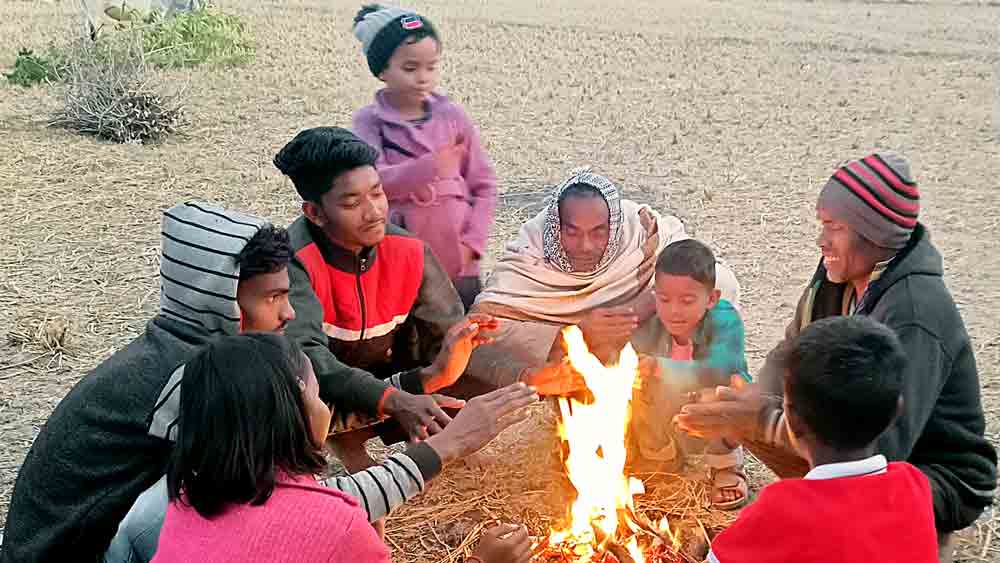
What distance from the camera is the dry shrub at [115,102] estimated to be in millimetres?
10164

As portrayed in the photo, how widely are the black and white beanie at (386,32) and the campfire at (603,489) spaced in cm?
190

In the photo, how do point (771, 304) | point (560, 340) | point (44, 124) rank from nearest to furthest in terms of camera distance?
point (560, 340) < point (771, 304) < point (44, 124)

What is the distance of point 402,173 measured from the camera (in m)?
5.03

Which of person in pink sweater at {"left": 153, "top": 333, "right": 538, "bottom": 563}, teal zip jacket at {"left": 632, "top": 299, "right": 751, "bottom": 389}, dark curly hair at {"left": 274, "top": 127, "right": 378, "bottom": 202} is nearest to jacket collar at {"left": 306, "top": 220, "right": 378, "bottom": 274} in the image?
dark curly hair at {"left": 274, "top": 127, "right": 378, "bottom": 202}

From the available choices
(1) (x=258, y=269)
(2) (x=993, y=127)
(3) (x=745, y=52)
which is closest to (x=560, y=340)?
(1) (x=258, y=269)

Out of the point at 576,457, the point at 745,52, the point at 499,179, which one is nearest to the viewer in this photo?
the point at 576,457

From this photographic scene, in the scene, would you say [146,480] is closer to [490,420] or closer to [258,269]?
[258,269]

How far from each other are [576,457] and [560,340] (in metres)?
0.91

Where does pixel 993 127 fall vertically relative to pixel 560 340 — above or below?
above

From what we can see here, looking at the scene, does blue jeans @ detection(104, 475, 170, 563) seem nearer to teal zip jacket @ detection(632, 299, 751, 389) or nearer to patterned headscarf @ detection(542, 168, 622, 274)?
teal zip jacket @ detection(632, 299, 751, 389)

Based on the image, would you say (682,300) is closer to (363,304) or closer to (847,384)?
(363,304)

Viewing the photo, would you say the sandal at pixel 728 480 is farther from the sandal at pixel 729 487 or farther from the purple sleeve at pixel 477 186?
the purple sleeve at pixel 477 186

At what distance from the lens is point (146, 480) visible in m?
3.03

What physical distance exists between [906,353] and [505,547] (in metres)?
1.35
